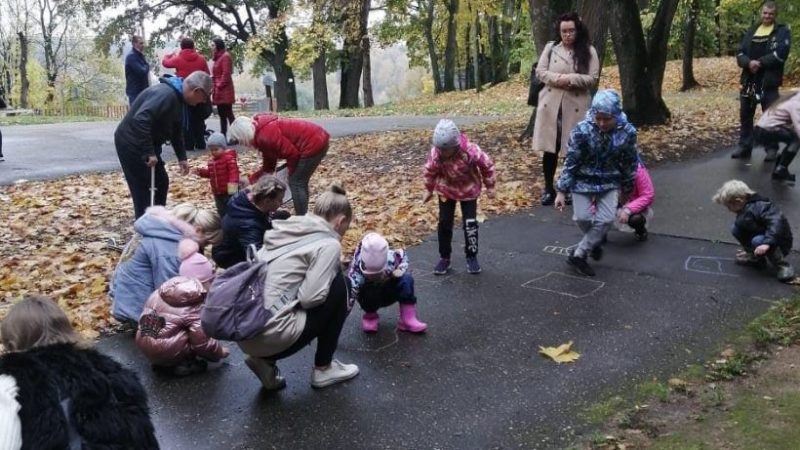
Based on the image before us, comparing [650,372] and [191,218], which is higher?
[191,218]

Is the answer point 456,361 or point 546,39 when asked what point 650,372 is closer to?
point 456,361

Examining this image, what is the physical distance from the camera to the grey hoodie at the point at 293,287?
368 cm

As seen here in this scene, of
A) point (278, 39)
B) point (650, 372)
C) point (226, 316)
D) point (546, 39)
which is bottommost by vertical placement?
point (650, 372)

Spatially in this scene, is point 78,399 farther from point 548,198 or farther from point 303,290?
point 548,198

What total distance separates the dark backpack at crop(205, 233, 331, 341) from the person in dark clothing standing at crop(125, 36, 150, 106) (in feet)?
29.7

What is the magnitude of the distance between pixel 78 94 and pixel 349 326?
6491 cm

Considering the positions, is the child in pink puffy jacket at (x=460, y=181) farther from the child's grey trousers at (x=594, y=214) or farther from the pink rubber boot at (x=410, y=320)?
the pink rubber boot at (x=410, y=320)

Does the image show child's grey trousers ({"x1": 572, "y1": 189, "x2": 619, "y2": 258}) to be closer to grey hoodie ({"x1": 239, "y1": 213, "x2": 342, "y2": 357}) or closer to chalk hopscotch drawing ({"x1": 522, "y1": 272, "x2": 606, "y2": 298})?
chalk hopscotch drawing ({"x1": 522, "y1": 272, "x2": 606, "y2": 298})

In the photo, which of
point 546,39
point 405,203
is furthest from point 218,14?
point 405,203

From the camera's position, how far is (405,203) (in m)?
8.70

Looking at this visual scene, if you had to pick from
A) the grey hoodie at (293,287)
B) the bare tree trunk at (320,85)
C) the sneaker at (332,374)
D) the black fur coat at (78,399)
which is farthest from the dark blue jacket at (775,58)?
the bare tree trunk at (320,85)

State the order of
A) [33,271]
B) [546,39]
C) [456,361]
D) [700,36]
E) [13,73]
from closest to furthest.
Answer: [456,361] < [33,271] < [546,39] < [700,36] < [13,73]

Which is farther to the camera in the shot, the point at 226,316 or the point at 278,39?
the point at 278,39

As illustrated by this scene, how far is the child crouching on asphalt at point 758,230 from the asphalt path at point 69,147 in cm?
936
